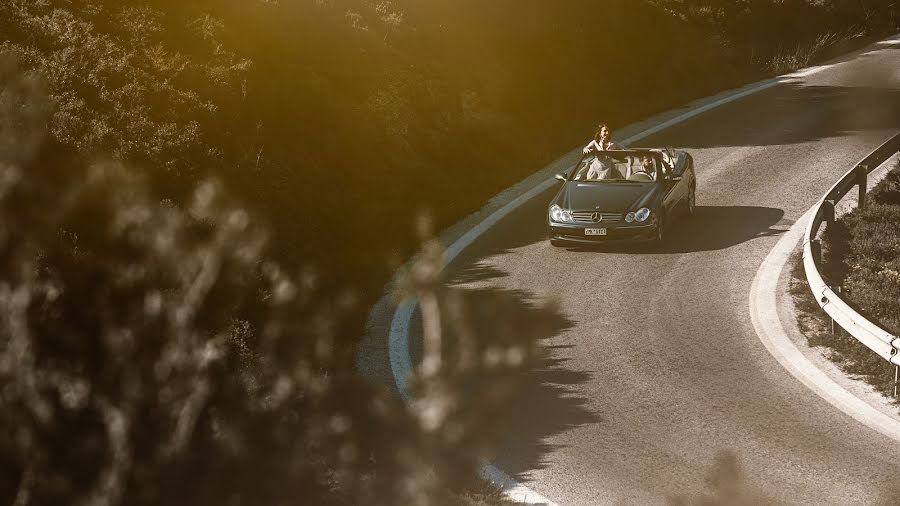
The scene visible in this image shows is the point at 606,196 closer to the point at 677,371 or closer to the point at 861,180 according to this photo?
the point at 861,180

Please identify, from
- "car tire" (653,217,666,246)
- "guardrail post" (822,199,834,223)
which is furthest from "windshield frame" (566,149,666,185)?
"guardrail post" (822,199,834,223)

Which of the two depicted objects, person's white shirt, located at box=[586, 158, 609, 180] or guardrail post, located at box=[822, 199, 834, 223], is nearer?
guardrail post, located at box=[822, 199, 834, 223]

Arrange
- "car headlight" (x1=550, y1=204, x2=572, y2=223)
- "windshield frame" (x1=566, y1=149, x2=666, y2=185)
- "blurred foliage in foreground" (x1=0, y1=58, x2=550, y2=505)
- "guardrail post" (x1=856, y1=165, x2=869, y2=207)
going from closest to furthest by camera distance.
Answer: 1. "blurred foliage in foreground" (x1=0, y1=58, x2=550, y2=505)
2. "car headlight" (x1=550, y1=204, x2=572, y2=223)
3. "windshield frame" (x1=566, y1=149, x2=666, y2=185)
4. "guardrail post" (x1=856, y1=165, x2=869, y2=207)

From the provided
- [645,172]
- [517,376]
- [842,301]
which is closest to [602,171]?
[645,172]

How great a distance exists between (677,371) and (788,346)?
154 centimetres

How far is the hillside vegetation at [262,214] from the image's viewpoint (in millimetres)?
6066

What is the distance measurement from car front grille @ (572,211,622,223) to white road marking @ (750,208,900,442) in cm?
234

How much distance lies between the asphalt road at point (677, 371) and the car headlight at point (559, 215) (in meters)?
0.52

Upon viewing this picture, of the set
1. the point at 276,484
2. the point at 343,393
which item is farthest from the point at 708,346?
the point at 276,484

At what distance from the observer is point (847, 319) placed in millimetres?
11484

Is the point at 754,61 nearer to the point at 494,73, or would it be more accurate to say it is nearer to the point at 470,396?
the point at 494,73

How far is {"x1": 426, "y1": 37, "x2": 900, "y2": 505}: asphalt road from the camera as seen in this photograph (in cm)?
915

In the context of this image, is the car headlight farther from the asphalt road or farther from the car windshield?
the car windshield

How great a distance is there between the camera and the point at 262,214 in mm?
15711
